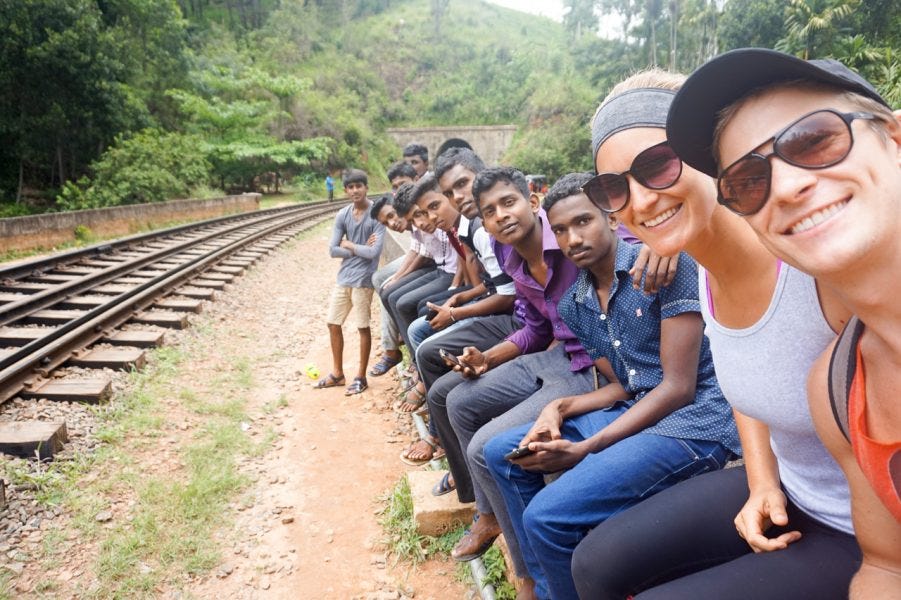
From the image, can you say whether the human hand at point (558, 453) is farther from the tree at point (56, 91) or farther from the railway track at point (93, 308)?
the tree at point (56, 91)

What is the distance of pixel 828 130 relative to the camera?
0.95 meters

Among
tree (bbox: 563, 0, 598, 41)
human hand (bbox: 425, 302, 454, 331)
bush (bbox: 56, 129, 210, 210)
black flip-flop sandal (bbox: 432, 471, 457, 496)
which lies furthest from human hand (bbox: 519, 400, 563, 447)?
tree (bbox: 563, 0, 598, 41)

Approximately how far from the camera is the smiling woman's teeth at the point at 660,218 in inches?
62.4

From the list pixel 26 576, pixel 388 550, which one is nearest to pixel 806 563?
pixel 388 550

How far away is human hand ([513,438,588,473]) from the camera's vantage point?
1994 millimetres

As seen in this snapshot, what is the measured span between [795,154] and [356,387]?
4877mm

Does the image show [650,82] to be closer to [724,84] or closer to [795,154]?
[724,84]

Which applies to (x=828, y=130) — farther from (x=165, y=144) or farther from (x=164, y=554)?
(x=165, y=144)

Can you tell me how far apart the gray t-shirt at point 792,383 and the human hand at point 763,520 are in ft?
0.26

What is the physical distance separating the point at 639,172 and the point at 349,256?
448cm

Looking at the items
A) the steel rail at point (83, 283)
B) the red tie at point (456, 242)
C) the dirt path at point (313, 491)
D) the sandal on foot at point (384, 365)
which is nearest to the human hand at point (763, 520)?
the dirt path at point (313, 491)

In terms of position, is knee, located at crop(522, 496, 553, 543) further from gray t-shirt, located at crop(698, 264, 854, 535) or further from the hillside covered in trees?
the hillside covered in trees

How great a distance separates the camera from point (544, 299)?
9.62 ft

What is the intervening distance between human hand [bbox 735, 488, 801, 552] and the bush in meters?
19.0
